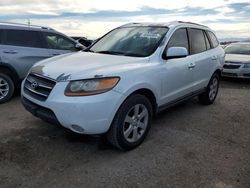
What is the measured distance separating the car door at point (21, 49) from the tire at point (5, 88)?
11.6 inches

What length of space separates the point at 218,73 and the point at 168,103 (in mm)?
2392

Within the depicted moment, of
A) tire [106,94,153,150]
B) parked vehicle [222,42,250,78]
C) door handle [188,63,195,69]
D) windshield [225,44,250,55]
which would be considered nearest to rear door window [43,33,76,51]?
door handle [188,63,195,69]

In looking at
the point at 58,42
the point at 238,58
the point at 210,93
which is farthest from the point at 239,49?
the point at 58,42

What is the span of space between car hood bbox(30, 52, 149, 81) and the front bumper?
20 centimetres

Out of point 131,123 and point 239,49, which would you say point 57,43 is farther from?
point 239,49

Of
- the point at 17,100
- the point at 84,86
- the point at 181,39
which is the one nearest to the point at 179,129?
the point at 181,39

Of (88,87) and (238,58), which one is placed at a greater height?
(88,87)

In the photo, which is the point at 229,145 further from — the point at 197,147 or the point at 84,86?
the point at 84,86

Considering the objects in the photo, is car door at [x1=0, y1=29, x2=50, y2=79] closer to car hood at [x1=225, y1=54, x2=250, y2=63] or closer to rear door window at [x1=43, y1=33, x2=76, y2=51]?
rear door window at [x1=43, y1=33, x2=76, y2=51]

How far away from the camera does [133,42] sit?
14.8 ft

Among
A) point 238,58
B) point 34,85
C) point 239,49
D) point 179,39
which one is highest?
point 179,39

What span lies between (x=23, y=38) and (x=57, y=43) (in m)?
0.89

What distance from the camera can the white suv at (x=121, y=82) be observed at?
130 inches

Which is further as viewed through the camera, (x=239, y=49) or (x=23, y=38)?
(x=239, y=49)
